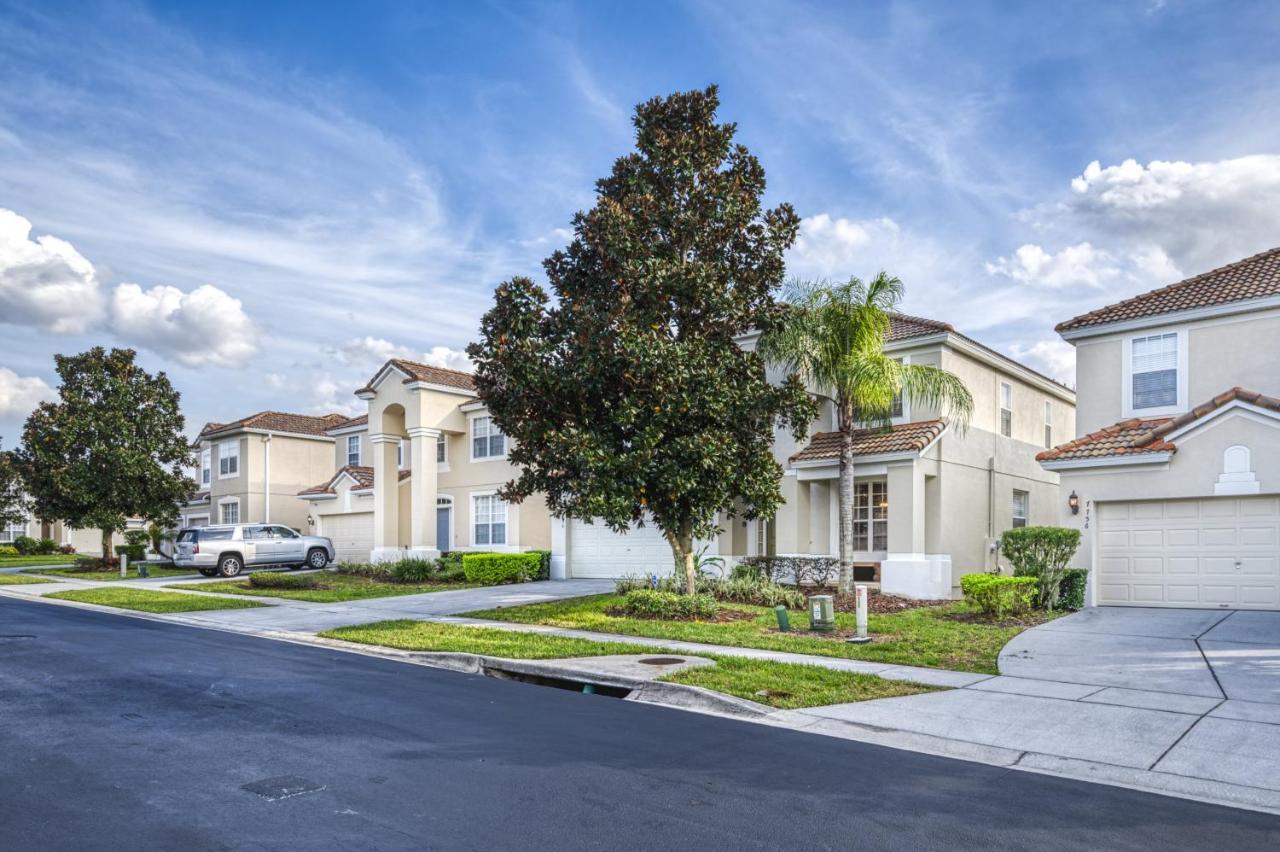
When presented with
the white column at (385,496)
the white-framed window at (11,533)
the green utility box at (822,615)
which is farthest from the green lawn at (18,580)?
the white-framed window at (11,533)

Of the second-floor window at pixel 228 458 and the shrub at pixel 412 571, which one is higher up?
the second-floor window at pixel 228 458

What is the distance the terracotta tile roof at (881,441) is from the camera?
2103 centimetres

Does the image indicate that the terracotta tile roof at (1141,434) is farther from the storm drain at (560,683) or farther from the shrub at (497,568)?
the shrub at (497,568)

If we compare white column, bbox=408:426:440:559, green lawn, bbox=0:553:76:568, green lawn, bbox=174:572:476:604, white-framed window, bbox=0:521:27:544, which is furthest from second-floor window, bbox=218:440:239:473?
white-framed window, bbox=0:521:27:544

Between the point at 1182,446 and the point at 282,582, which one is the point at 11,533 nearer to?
the point at 282,582

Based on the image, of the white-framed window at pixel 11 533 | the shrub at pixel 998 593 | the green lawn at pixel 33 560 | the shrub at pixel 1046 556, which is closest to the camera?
the shrub at pixel 998 593

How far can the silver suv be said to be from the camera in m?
30.8

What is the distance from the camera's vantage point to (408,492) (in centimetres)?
3478

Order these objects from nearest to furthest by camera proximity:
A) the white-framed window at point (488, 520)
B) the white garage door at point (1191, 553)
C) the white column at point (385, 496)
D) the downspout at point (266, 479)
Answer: the white garage door at point (1191, 553) → the white-framed window at point (488, 520) → the white column at point (385, 496) → the downspout at point (266, 479)

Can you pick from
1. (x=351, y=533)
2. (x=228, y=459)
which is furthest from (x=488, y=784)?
(x=228, y=459)

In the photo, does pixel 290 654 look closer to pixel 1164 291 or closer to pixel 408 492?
pixel 1164 291

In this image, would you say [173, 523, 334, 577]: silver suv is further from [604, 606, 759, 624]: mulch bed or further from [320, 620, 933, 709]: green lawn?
[604, 606, 759, 624]: mulch bed

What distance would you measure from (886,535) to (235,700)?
644 inches

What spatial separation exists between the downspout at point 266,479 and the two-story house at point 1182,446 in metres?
32.9
